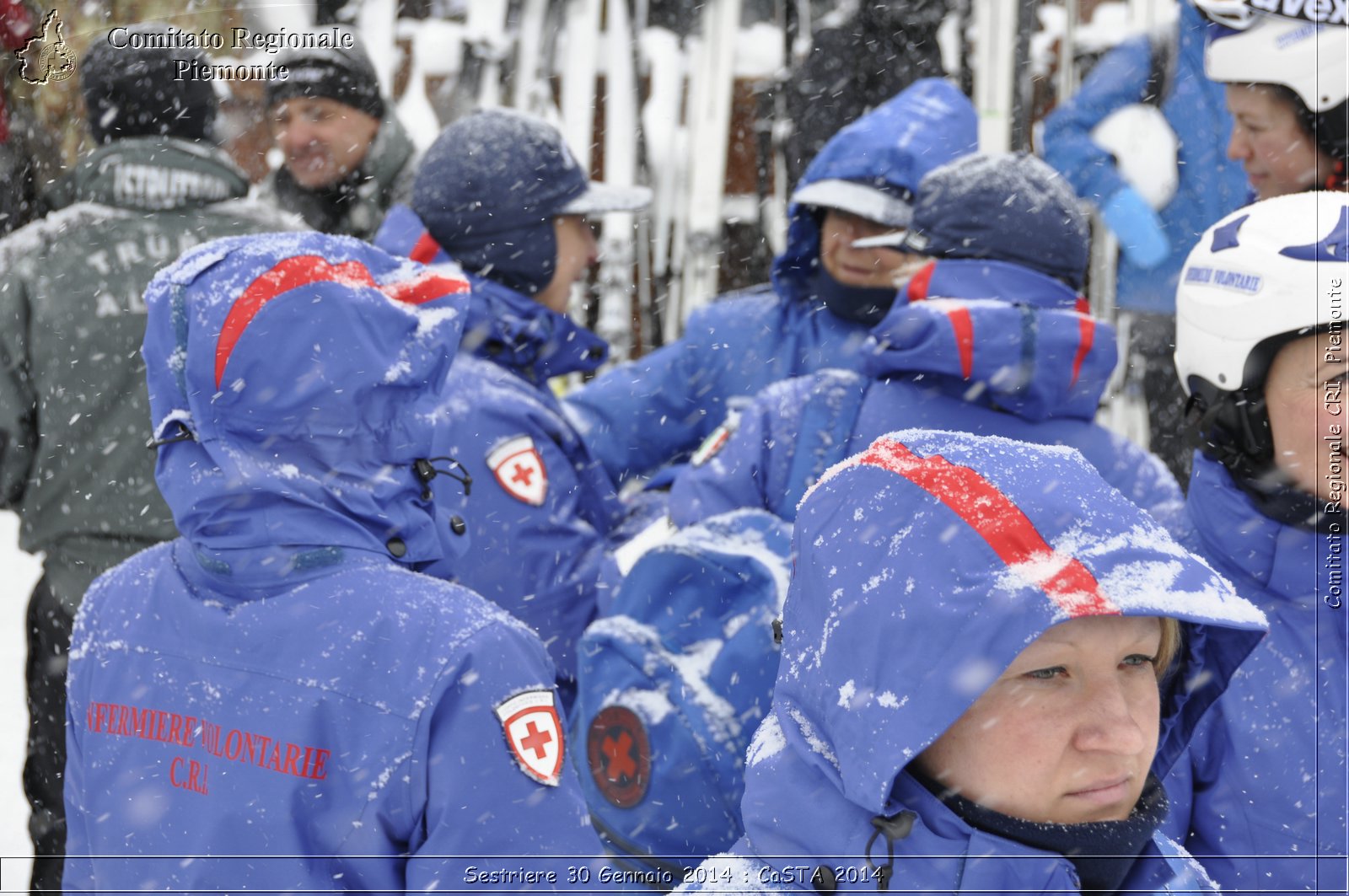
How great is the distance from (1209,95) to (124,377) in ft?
9.93

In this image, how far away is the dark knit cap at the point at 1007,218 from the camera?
2645 millimetres

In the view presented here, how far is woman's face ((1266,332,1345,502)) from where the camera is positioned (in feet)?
7.09

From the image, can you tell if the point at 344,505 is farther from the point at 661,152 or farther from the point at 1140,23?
the point at 661,152

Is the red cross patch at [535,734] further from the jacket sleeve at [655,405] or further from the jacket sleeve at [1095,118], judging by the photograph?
the jacket sleeve at [1095,118]

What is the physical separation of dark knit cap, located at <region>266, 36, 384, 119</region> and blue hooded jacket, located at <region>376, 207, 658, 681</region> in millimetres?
1356

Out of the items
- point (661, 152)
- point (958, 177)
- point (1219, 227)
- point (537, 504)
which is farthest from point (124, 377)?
point (661, 152)

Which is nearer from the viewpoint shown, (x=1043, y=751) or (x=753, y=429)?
(x=1043, y=751)

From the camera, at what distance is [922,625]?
4.62 feet

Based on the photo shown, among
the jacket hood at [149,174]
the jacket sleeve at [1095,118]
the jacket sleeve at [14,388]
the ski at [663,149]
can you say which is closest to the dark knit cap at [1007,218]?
the jacket hood at [149,174]

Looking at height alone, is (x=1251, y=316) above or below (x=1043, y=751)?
above

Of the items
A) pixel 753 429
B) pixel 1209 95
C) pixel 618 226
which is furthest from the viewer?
pixel 618 226

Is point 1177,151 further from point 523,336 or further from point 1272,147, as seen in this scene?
point 523,336

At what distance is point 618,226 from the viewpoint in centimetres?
620

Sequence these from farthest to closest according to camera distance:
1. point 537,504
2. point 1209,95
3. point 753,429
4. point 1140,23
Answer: point 1140,23, point 1209,95, point 537,504, point 753,429
